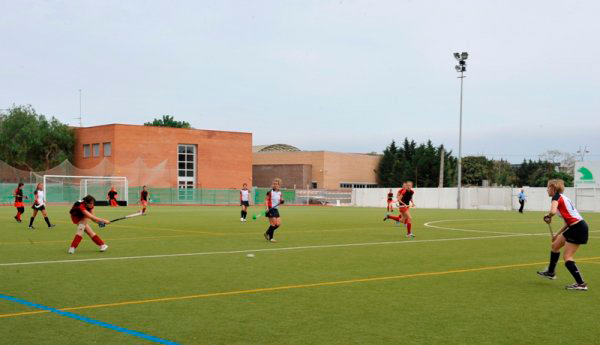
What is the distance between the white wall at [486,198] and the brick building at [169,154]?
23.8 meters

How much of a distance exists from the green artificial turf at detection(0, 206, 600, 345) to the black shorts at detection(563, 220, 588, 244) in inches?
34.5

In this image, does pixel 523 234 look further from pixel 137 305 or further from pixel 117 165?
pixel 117 165

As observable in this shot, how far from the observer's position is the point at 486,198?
65.8m

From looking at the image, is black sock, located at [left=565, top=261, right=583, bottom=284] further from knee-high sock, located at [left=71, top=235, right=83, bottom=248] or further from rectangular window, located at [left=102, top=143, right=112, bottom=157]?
rectangular window, located at [left=102, top=143, right=112, bottom=157]

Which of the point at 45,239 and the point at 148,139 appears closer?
the point at 45,239

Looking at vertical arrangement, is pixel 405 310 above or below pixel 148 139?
below

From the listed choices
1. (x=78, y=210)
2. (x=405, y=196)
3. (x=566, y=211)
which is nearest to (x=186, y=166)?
(x=405, y=196)

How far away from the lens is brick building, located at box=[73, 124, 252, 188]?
277 ft

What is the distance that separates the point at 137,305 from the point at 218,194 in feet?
230

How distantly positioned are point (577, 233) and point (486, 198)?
182 ft

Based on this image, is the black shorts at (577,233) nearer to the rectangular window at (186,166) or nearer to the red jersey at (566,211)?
the red jersey at (566,211)

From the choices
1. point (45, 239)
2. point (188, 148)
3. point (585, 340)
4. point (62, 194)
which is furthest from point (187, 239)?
point (188, 148)

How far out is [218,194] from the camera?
79625mm

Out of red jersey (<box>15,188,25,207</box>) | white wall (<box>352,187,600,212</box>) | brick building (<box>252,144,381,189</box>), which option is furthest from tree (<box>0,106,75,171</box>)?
red jersey (<box>15,188,25,207</box>)
